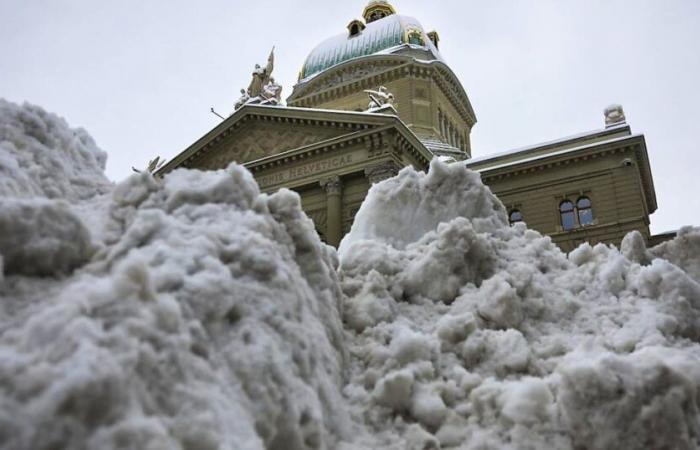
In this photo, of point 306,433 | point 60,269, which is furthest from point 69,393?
point 306,433

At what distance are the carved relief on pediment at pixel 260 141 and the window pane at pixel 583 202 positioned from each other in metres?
11.9

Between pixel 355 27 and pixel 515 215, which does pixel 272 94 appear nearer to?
pixel 515 215

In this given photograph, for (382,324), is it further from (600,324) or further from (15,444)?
(15,444)

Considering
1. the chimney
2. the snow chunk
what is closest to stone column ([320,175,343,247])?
the chimney

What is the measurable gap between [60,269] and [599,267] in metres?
2.87

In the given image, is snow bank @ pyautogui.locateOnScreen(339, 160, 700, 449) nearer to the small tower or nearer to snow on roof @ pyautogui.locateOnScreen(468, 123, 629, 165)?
snow on roof @ pyautogui.locateOnScreen(468, 123, 629, 165)

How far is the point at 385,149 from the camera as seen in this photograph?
24781 mm

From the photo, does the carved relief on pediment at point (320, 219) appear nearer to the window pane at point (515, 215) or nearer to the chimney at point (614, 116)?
the window pane at point (515, 215)

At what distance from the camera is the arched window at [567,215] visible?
2647cm

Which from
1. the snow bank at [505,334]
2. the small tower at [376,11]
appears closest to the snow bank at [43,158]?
the snow bank at [505,334]

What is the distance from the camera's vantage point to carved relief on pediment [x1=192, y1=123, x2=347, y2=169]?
2736 cm

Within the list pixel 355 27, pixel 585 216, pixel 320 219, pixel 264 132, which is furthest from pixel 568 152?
pixel 355 27

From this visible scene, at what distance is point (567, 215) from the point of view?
2672 cm

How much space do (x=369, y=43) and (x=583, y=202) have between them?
77.2 ft
